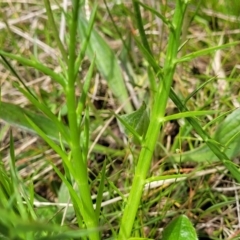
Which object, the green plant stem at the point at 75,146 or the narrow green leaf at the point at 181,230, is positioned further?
the narrow green leaf at the point at 181,230

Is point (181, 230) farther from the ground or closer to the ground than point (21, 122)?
closer to the ground

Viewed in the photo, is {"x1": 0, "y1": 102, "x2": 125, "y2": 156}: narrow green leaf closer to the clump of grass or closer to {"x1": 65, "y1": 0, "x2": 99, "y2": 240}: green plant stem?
the clump of grass

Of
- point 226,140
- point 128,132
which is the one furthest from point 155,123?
point 226,140

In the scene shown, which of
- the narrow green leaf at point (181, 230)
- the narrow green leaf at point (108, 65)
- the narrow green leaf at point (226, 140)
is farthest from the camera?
the narrow green leaf at point (108, 65)

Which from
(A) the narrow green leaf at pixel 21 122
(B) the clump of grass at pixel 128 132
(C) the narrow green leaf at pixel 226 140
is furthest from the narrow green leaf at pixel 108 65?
(C) the narrow green leaf at pixel 226 140

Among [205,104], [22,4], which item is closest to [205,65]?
[205,104]

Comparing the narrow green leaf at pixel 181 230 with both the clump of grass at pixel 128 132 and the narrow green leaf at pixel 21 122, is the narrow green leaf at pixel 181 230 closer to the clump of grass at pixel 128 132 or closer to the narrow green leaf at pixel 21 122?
→ the clump of grass at pixel 128 132

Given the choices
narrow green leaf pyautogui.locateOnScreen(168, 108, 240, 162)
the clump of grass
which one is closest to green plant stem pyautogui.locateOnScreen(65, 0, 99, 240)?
the clump of grass

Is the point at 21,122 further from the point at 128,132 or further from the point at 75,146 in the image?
the point at 75,146
